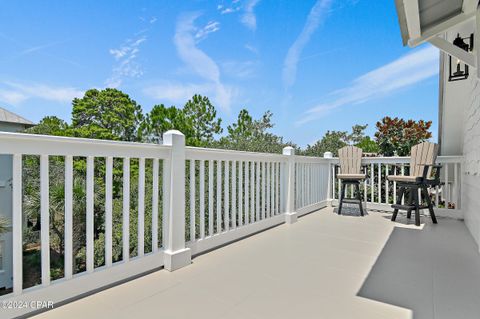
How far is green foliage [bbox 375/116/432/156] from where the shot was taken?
23.2 ft

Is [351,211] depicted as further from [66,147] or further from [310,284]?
[66,147]

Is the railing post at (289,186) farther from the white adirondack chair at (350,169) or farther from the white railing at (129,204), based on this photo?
the white adirondack chair at (350,169)

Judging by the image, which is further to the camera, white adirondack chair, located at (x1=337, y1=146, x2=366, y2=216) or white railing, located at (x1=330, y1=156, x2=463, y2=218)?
white adirondack chair, located at (x1=337, y1=146, x2=366, y2=216)

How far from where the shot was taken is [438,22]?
2492 millimetres

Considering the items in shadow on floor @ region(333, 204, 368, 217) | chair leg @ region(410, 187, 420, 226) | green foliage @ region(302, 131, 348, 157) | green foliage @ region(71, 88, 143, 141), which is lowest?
shadow on floor @ region(333, 204, 368, 217)

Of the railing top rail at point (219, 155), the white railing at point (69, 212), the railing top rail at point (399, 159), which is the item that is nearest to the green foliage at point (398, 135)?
the railing top rail at point (399, 159)

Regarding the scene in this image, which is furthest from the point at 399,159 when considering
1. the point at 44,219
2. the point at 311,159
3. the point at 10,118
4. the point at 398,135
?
the point at 10,118

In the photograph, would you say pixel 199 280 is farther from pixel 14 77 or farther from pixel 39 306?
pixel 14 77

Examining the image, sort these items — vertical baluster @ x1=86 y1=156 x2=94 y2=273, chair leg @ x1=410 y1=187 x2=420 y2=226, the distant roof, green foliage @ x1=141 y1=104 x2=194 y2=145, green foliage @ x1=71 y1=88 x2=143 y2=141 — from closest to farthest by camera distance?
1. vertical baluster @ x1=86 y1=156 x2=94 y2=273
2. chair leg @ x1=410 y1=187 x2=420 y2=226
3. the distant roof
4. green foliage @ x1=71 y1=88 x2=143 y2=141
5. green foliage @ x1=141 y1=104 x2=194 y2=145

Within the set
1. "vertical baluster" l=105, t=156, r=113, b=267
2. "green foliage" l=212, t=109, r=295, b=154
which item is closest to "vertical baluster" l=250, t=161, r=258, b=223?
"vertical baluster" l=105, t=156, r=113, b=267

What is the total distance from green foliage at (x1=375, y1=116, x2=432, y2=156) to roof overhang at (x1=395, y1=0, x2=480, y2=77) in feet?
16.7

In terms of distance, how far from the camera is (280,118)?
13.8m

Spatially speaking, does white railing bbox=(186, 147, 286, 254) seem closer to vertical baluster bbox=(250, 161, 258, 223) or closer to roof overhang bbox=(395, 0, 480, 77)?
vertical baluster bbox=(250, 161, 258, 223)

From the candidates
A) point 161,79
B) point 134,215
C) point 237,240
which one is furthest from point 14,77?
point 237,240
